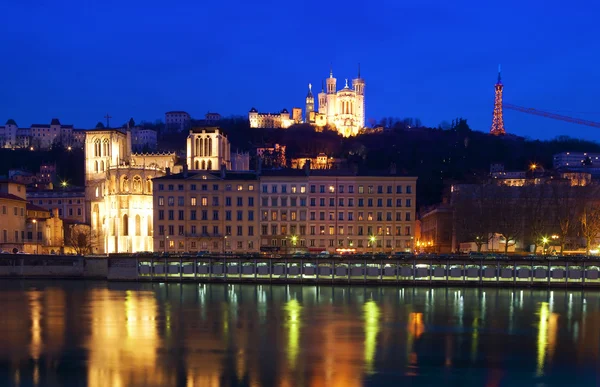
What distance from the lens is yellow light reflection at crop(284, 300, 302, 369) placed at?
124ft

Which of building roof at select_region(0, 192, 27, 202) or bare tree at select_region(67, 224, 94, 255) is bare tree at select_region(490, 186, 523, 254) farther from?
building roof at select_region(0, 192, 27, 202)

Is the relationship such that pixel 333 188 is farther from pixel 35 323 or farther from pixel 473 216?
pixel 35 323

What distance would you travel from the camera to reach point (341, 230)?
308ft

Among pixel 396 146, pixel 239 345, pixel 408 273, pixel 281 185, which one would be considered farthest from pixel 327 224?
pixel 396 146

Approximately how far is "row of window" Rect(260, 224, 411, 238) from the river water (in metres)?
25.2

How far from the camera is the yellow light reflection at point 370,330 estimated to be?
36747 millimetres

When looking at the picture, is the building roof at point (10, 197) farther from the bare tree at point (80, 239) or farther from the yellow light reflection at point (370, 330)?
the yellow light reflection at point (370, 330)

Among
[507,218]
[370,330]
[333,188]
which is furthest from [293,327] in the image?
[507,218]

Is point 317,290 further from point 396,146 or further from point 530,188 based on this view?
point 396,146

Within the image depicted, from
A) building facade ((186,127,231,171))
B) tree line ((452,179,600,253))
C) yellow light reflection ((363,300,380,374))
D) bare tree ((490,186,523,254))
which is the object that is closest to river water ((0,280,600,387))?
yellow light reflection ((363,300,380,374))

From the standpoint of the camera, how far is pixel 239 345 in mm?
40656

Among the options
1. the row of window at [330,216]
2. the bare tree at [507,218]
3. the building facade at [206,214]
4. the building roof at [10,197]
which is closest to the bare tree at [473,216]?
the bare tree at [507,218]

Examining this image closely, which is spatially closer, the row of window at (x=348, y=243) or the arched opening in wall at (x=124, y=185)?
the row of window at (x=348, y=243)

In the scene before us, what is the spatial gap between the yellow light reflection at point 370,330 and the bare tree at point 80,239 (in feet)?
194
